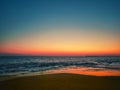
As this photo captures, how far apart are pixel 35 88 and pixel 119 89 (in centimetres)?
470

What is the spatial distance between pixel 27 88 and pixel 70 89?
96.6 inches

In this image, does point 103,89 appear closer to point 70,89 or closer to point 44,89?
point 70,89

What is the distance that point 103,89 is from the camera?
853cm

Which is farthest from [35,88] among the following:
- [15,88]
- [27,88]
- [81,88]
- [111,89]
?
[111,89]

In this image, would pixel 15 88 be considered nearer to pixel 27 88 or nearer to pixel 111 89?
pixel 27 88

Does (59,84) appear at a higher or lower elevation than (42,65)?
lower

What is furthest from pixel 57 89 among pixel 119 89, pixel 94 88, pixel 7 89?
pixel 119 89

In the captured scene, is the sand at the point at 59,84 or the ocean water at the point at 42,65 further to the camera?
the ocean water at the point at 42,65

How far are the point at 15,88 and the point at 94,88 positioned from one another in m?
4.45

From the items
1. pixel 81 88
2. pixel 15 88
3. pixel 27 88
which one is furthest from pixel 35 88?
pixel 81 88

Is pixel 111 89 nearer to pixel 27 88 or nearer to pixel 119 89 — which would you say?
pixel 119 89

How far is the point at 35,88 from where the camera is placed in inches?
348

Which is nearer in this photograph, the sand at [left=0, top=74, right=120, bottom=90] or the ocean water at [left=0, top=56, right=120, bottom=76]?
the sand at [left=0, top=74, right=120, bottom=90]

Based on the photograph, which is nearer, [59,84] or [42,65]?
[59,84]
